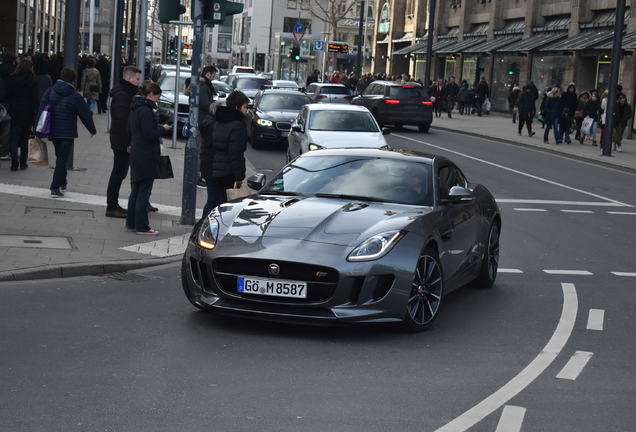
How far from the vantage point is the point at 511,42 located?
5659 cm

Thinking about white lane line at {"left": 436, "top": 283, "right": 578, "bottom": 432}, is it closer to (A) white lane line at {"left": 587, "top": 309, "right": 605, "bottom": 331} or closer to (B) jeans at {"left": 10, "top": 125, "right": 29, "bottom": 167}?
(A) white lane line at {"left": 587, "top": 309, "right": 605, "bottom": 331}

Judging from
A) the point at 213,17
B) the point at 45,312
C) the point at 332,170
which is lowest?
the point at 45,312

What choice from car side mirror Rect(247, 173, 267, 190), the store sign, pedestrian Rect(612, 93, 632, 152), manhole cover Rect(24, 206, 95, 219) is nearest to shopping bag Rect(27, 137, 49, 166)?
manhole cover Rect(24, 206, 95, 219)

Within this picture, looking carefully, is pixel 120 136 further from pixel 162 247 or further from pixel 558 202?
pixel 558 202

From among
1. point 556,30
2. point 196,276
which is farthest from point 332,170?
point 556,30

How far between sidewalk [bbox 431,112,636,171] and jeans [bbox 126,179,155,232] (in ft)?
58.5

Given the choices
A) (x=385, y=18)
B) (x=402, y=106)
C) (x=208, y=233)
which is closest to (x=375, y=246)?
(x=208, y=233)

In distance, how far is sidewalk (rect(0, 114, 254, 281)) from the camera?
1054 centimetres

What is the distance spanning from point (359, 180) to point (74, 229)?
446 centimetres

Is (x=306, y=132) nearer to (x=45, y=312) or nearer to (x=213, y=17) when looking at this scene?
(x=213, y=17)

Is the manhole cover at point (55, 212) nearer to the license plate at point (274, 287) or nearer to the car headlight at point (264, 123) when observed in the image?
the license plate at point (274, 287)

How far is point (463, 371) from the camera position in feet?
23.5

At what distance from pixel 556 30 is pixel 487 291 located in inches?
1723

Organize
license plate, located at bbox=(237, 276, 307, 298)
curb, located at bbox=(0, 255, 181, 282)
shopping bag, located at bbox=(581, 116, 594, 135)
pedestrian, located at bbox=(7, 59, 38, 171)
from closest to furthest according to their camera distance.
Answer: license plate, located at bbox=(237, 276, 307, 298) < curb, located at bbox=(0, 255, 181, 282) < pedestrian, located at bbox=(7, 59, 38, 171) < shopping bag, located at bbox=(581, 116, 594, 135)
